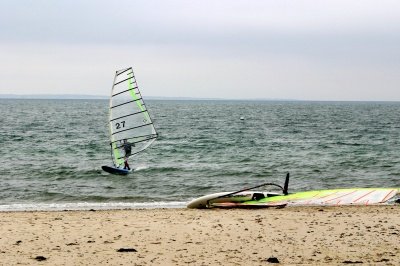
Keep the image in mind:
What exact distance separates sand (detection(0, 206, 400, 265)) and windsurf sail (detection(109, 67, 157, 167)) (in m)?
9.96

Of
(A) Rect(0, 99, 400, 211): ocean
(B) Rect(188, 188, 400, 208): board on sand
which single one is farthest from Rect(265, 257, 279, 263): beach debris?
(A) Rect(0, 99, 400, 211): ocean

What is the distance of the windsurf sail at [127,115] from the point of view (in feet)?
71.2

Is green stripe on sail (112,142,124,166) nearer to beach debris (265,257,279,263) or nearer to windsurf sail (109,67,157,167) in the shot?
windsurf sail (109,67,157,167)

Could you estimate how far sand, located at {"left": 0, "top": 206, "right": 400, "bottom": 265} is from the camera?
7.96m

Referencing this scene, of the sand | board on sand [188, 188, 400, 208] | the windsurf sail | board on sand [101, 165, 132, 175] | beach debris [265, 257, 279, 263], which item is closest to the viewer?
beach debris [265, 257, 279, 263]

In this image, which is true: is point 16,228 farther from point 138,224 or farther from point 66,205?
point 66,205

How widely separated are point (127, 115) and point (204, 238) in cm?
1318

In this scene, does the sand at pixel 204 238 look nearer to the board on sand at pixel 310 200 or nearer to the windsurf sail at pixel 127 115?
the board on sand at pixel 310 200

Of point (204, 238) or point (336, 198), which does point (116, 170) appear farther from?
point (204, 238)

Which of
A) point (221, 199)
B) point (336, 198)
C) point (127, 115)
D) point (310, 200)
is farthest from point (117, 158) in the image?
point (336, 198)

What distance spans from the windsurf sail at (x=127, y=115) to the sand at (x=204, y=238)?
9963 millimetres

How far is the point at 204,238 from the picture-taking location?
9234mm

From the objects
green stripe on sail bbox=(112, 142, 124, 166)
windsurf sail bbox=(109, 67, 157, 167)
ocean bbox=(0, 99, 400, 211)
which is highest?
windsurf sail bbox=(109, 67, 157, 167)

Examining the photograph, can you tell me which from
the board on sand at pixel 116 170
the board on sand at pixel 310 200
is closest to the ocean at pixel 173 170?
the board on sand at pixel 116 170
